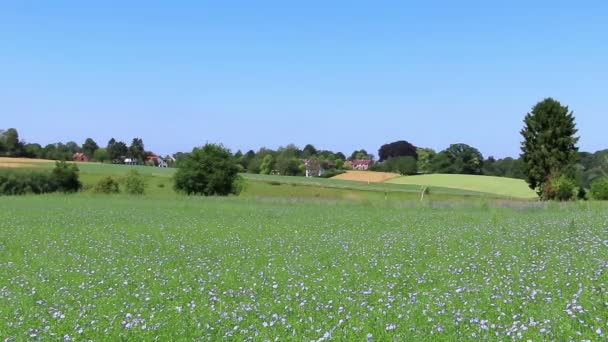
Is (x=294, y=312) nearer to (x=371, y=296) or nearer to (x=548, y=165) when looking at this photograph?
(x=371, y=296)

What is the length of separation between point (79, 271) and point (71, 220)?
17090mm

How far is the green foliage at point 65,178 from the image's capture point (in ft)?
263

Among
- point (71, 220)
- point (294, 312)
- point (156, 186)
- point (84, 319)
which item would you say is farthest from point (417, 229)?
point (156, 186)

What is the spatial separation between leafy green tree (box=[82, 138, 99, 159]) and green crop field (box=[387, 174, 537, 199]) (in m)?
119

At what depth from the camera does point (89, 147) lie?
19588 cm

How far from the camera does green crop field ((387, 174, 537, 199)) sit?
312 feet

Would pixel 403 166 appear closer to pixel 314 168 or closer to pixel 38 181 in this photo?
pixel 314 168

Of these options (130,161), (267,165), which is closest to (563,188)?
(267,165)

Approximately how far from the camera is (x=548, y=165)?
6625cm

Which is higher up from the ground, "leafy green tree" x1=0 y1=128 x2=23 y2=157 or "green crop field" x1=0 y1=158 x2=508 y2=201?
"leafy green tree" x1=0 y1=128 x2=23 y2=157

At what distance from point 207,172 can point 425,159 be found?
3911 inches

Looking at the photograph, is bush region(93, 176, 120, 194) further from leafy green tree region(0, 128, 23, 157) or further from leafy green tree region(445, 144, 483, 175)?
leafy green tree region(445, 144, 483, 175)

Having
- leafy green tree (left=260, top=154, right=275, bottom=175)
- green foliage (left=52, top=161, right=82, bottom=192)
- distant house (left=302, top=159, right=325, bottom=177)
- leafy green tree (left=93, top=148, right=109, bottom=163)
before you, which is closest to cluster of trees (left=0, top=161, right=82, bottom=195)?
green foliage (left=52, top=161, right=82, bottom=192)

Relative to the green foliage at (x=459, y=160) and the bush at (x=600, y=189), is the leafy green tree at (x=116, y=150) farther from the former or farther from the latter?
the bush at (x=600, y=189)
